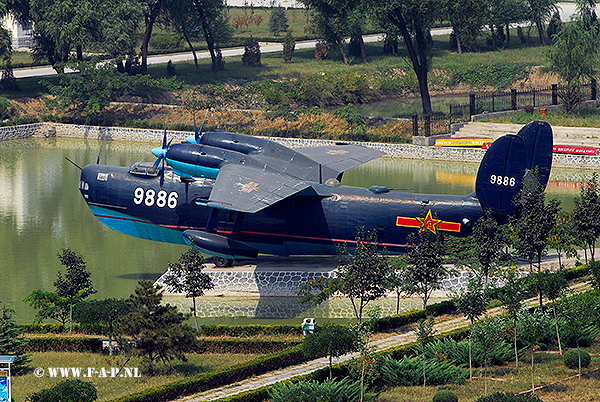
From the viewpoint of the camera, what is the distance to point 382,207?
139 feet

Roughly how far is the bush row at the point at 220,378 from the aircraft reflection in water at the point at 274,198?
9561mm

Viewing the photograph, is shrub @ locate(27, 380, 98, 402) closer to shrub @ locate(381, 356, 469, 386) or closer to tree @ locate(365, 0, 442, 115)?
shrub @ locate(381, 356, 469, 386)

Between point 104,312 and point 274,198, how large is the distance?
10204 mm

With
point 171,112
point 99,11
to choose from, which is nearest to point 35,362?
point 171,112

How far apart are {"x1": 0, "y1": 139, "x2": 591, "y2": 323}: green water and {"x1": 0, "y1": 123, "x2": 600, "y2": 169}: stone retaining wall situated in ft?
4.38

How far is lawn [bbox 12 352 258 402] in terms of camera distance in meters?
29.2

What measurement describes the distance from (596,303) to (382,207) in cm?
1451

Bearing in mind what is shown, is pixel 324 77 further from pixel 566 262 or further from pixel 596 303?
pixel 596 303

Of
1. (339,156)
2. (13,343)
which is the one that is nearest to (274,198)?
(339,156)

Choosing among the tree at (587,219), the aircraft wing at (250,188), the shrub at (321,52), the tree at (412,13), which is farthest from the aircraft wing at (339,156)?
the shrub at (321,52)

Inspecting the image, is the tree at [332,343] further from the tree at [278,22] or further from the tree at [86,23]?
the tree at [278,22]

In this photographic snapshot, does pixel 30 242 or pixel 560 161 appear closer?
pixel 30 242

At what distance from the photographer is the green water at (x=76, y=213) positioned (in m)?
44.8

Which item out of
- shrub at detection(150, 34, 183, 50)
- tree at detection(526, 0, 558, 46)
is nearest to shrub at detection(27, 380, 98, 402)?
shrub at detection(150, 34, 183, 50)
